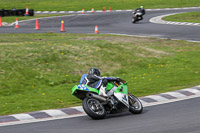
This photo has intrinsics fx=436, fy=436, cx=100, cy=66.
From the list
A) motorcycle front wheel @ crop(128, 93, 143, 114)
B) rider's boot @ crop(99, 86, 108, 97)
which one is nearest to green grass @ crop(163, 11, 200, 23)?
motorcycle front wheel @ crop(128, 93, 143, 114)

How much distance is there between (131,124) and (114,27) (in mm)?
Result: 23203

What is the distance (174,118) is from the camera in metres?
9.41

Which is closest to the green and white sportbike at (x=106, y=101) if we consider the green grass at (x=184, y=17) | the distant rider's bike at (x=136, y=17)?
the distant rider's bike at (x=136, y=17)

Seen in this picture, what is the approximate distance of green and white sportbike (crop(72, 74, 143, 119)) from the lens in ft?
31.4

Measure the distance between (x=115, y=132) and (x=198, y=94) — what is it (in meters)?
4.68

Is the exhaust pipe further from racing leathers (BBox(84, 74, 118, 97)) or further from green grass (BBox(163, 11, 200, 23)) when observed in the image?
green grass (BBox(163, 11, 200, 23))

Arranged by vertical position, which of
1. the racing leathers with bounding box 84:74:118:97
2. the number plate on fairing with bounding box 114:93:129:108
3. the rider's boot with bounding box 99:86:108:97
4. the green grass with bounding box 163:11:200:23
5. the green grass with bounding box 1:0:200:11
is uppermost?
the green grass with bounding box 1:0:200:11

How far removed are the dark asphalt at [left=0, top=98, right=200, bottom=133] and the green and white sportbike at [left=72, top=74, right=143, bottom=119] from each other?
164 mm

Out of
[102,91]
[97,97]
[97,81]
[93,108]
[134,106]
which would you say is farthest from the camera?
[134,106]

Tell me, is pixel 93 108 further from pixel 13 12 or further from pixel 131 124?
pixel 13 12

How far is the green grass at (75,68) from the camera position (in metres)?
12.6

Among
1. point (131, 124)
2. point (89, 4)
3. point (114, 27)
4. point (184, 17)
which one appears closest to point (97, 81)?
point (131, 124)

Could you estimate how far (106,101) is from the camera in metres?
9.90

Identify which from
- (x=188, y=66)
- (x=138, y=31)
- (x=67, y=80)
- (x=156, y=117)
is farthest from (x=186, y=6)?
(x=156, y=117)
